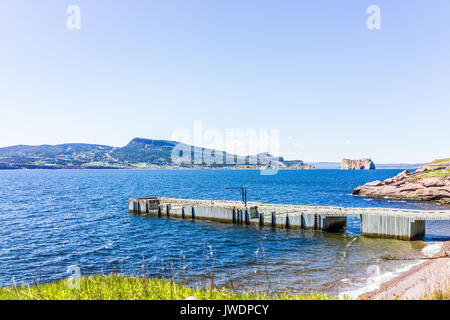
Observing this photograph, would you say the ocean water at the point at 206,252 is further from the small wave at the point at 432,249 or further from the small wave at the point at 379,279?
the small wave at the point at 432,249

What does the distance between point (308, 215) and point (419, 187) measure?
5653cm

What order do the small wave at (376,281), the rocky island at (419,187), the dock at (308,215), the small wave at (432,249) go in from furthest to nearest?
the rocky island at (419,187) < the dock at (308,215) < the small wave at (432,249) < the small wave at (376,281)

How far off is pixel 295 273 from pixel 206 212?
30670 mm

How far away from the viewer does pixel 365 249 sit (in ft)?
116

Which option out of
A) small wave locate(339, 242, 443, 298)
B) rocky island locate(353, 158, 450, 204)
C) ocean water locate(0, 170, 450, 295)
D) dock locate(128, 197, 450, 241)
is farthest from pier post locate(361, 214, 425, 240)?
rocky island locate(353, 158, 450, 204)

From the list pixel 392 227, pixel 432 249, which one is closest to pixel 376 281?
pixel 432 249

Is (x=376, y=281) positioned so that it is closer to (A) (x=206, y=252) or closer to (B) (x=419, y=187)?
(A) (x=206, y=252)

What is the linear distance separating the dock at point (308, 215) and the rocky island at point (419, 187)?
45.6 meters

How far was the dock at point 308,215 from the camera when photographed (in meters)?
39.2

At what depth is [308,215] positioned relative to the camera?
46625mm

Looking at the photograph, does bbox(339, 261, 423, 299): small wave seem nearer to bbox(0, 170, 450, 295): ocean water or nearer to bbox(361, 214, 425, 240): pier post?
bbox(0, 170, 450, 295): ocean water

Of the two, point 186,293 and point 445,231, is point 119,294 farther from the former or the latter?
point 445,231

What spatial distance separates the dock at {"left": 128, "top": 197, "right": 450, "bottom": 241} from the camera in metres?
39.2

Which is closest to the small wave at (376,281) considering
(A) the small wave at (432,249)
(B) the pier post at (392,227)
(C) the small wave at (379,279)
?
(C) the small wave at (379,279)
